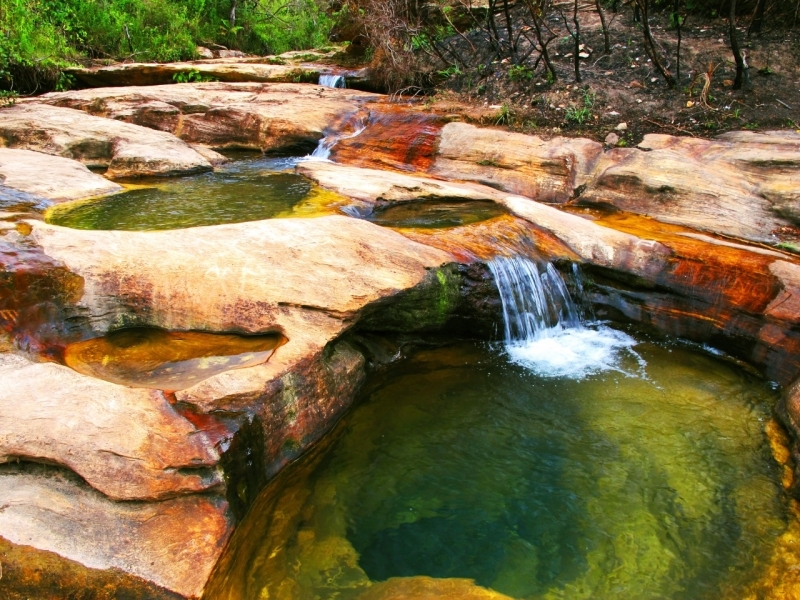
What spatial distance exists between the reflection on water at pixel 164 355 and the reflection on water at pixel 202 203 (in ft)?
6.33

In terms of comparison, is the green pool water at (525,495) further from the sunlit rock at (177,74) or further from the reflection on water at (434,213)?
the sunlit rock at (177,74)

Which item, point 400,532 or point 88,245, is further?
point 88,245

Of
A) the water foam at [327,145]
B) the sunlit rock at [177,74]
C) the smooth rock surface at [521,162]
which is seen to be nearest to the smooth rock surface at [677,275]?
the smooth rock surface at [521,162]

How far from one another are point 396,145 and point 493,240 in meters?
3.73

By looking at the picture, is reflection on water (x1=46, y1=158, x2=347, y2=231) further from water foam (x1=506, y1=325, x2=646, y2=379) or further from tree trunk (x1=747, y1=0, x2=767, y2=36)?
tree trunk (x1=747, y1=0, x2=767, y2=36)

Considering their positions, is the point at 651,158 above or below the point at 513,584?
above

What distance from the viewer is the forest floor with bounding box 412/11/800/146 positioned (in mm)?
8023

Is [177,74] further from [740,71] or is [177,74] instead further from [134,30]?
[740,71]

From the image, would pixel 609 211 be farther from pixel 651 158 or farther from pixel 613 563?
pixel 613 563

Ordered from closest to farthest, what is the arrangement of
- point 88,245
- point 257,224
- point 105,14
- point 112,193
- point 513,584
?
point 513,584, point 88,245, point 257,224, point 112,193, point 105,14

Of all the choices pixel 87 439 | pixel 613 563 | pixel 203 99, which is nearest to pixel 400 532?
pixel 613 563

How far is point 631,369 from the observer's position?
16.7ft

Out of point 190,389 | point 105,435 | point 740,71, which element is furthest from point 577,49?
point 105,435

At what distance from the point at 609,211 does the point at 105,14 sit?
517 inches
